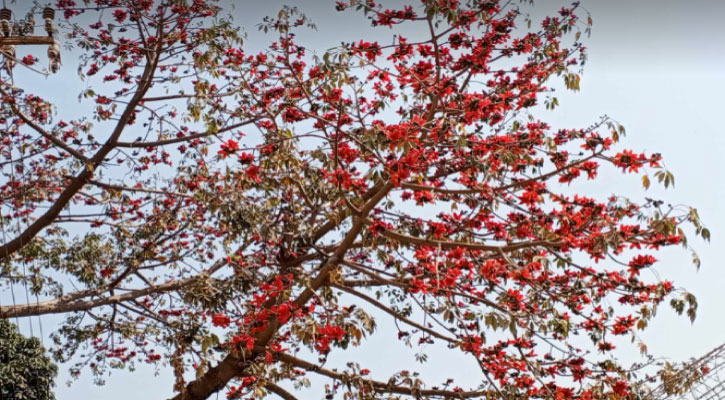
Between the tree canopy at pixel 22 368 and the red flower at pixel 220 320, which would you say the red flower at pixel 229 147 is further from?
the tree canopy at pixel 22 368

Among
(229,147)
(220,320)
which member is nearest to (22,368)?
(220,320)

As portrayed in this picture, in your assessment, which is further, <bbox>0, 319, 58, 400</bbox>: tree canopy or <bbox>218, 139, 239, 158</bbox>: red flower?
<bbox>0, 319, 58, 400</bbox>: tree canopy

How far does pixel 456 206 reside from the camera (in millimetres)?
5523

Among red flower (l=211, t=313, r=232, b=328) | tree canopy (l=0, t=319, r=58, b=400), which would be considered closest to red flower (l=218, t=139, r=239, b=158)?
red flower (l=211, t=313, r=232, b=328)

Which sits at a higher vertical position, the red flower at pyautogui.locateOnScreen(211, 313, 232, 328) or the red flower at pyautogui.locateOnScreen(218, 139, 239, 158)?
the red flower at pyautogui.locateOnScreen(218, 139, 239, 158)

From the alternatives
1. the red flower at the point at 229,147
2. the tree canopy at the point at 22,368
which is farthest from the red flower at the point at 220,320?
the tree canopy at the point at 22,368

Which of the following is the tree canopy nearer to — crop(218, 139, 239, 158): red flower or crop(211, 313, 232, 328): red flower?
crop(211, 313, 232, 328): red flower

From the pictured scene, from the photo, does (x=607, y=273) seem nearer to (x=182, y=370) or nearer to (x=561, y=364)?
(x=561, y=364)

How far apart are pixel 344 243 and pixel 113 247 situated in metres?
3.09

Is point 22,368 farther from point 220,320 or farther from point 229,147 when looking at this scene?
point 229,147

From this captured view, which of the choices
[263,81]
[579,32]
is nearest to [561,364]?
[579,32]

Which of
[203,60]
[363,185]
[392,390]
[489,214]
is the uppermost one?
[203,60]

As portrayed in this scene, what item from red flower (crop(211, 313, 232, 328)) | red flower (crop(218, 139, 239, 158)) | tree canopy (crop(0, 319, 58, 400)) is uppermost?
tree canopy (crop(0, 319, 58, 400))

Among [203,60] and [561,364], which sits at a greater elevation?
[203,60]
